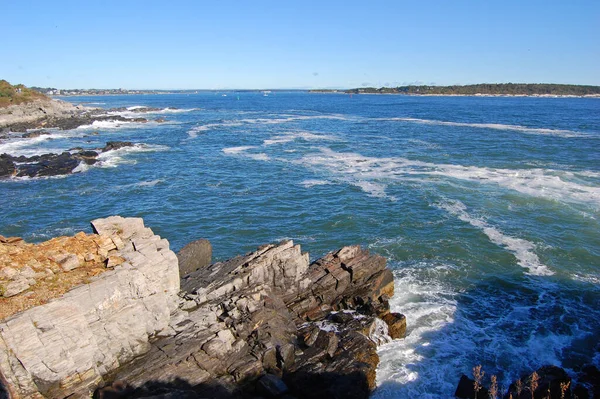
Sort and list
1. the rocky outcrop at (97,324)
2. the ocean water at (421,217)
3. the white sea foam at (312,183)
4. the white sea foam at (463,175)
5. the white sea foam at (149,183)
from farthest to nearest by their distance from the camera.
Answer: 1. the white sea foam at (149,183)
2. the white sea foam at (312,183)
3. the white sea foam at (463,175)
4. the ocean water at (421,217)
5. the rocky outcrop at (97,324)

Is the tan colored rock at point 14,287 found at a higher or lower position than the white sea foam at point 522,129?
higher

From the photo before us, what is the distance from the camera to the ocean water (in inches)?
786

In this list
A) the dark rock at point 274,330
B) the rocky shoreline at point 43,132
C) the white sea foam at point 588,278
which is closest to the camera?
the dark rock at point 274,330

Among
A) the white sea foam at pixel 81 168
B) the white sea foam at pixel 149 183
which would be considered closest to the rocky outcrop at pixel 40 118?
the white sea foam at pixel 81 168

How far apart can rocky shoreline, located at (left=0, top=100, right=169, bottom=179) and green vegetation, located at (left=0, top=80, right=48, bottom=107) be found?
2034 millimetres

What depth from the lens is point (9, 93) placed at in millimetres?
106500

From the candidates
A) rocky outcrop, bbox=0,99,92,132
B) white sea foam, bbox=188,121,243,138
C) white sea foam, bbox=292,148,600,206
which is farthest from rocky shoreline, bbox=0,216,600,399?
rocky outcrop, bbox=0,99,92,132

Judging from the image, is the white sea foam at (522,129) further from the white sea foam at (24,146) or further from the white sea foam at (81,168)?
the white sea foam at (24,146)

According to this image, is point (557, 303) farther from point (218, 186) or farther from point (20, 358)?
point (218, 186)

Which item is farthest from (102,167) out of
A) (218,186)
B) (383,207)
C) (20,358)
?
(20,358)

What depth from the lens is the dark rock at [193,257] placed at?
22484mm

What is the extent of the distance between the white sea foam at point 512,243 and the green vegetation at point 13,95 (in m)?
109

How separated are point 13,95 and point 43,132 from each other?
32.6m

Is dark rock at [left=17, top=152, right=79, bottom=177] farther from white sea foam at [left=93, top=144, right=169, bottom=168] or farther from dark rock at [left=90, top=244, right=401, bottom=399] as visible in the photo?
dark rock at [left=90, top=244, right=401, bottom=399]
